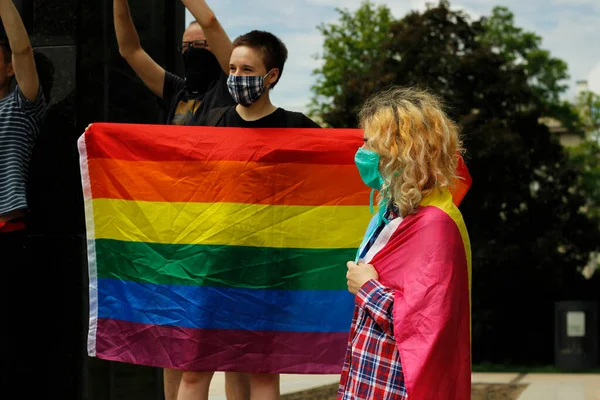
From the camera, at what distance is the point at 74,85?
19.0 ft

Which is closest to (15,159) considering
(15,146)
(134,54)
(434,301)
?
(15,146)

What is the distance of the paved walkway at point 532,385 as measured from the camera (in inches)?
504

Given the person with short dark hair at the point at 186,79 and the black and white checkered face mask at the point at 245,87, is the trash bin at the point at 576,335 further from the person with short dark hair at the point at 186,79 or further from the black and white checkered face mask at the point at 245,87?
the black and white checkered face mask at the point at 245,87

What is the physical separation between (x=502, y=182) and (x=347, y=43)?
1211 centimetres

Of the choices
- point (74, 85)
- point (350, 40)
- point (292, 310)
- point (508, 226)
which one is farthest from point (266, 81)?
point (350, 40)

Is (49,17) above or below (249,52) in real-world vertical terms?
above

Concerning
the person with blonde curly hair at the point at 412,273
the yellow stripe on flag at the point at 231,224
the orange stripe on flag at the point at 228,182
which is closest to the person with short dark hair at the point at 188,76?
the orange stripe on flag at the point at 228,182

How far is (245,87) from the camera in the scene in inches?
169

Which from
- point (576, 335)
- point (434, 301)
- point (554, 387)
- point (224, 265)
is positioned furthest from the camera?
point (576, 335)

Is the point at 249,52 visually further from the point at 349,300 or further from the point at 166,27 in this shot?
the point at 166,27

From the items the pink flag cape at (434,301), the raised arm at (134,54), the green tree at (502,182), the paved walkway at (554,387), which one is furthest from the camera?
the green tree at (502,182)

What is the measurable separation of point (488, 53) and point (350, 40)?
9.76m

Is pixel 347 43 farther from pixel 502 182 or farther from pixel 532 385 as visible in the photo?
pixel 532 385

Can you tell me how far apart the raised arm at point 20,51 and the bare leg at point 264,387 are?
6.51 feet
